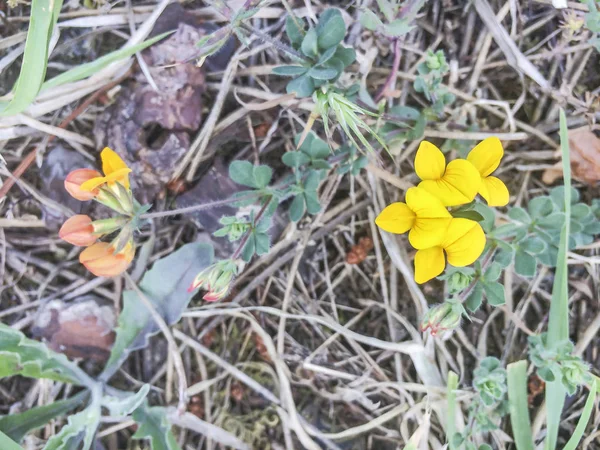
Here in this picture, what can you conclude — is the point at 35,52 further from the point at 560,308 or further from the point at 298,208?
the point at 560,308

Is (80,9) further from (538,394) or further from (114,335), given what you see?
(538,394)

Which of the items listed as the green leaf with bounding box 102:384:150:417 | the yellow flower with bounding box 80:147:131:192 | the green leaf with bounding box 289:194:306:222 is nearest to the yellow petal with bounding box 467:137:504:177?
the green leaf with bounding box 289:194:306:222

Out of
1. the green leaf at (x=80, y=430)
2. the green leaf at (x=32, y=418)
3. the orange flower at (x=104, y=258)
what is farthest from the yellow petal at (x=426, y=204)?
the green leaf at (x=32, y=418)

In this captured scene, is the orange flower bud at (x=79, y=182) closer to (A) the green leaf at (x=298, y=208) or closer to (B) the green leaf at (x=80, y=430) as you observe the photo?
(A) the green leaf at (x=298, y=208)

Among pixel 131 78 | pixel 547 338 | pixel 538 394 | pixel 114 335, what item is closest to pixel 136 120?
pixel 131 78

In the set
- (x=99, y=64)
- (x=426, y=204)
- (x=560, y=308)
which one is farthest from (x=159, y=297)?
(x=560, y=308)

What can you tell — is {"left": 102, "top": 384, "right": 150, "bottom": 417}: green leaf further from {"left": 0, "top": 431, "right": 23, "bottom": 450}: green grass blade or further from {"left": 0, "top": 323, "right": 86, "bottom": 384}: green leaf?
{"left": 0, "top": 431, "right": 23, "bottom": 450}: green grass blade
